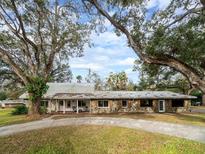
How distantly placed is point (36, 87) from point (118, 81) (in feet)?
141

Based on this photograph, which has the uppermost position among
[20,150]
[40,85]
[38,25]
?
[38,25]

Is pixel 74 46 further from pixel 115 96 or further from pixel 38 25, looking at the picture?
pixel 115 96

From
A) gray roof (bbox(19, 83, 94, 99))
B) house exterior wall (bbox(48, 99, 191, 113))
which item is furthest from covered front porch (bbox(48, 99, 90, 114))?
gray roof (bbox(19, 83, 94, 99))

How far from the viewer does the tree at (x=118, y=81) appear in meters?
69.5

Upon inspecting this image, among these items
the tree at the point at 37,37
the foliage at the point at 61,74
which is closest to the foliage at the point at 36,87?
the tree at the point at 37,37

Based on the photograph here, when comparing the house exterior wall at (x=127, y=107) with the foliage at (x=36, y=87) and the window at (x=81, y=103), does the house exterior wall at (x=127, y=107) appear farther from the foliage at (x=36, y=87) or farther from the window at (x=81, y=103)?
the foliage at (x=36, y=87)

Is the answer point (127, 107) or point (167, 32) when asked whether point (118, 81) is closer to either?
point (127, 107)

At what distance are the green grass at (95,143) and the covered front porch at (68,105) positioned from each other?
82.1 feet

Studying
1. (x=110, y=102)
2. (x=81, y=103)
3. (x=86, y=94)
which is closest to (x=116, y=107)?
(x=110, y=102)

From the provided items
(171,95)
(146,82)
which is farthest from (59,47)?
(146,82)

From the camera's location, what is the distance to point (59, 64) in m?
47.5

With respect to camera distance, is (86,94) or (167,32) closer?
(167,32)

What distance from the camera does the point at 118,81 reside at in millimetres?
70000

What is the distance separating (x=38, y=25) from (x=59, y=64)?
18599 millimetres
